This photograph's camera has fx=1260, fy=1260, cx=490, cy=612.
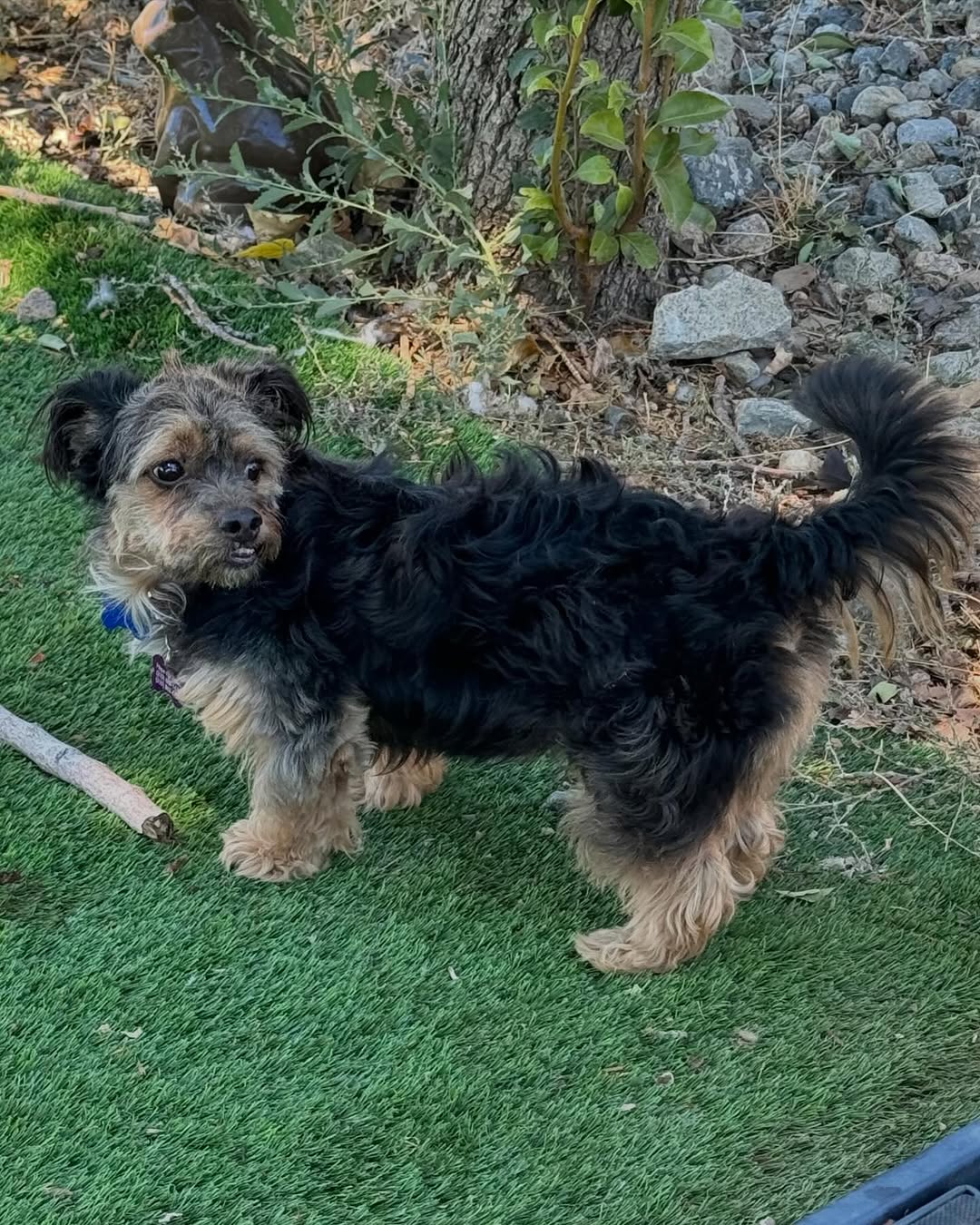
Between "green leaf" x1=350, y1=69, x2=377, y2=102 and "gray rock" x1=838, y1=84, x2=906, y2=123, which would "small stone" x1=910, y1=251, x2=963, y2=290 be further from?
"green leaf" x1=350, y1=69, x2=377, y2=102

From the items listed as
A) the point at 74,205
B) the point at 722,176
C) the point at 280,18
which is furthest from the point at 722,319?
the point at 74,205

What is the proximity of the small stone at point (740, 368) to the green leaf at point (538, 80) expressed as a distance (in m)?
1.32

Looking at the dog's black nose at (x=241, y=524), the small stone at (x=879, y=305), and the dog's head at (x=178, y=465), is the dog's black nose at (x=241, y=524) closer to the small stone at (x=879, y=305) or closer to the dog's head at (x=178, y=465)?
the dog's head at (x=178, y=465)

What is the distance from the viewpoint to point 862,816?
12.7 ft

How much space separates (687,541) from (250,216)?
3.50 m

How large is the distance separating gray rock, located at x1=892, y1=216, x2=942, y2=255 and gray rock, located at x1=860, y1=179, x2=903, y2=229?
7 cm

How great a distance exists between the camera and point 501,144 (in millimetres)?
5219

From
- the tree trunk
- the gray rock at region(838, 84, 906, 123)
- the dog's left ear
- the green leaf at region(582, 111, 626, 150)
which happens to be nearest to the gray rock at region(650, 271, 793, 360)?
the tree trunk

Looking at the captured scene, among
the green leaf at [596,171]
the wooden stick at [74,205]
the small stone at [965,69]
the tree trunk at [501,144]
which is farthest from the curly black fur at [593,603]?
the small stone at [965,69]

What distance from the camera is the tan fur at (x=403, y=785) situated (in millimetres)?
3840

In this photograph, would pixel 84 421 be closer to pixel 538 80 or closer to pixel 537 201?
pixel 538 80

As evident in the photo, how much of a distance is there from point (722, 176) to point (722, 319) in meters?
0.89

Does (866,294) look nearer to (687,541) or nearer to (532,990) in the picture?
(687,541)

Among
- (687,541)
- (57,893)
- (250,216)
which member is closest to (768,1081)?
(687,541)
